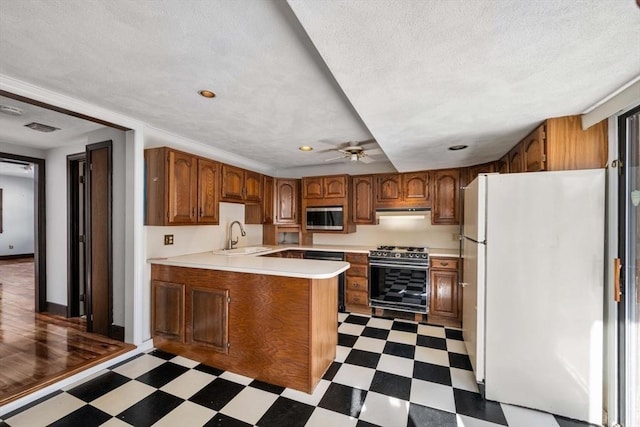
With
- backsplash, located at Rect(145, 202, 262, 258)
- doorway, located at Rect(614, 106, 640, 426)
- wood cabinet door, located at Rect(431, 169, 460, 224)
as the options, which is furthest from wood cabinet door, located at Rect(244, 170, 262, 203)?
doorway, located at Rect(614, 106, 640, 426)

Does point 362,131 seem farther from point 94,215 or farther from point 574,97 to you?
point 94,215

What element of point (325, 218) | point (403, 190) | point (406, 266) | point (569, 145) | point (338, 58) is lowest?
point (406, 266)

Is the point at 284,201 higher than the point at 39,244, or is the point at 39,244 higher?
the point at 284,201

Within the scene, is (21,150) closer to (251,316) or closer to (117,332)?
(117,332)

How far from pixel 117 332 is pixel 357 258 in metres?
2.97

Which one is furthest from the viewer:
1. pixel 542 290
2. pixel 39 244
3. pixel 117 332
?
pixel 39 244

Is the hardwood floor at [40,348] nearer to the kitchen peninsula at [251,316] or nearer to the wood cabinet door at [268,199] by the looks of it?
the kitchen peninsula at [251,316]

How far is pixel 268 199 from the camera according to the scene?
4.29 meters

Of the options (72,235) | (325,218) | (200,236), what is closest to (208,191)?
(200,236)

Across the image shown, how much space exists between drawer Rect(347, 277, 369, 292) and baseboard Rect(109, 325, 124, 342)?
2759 millimetres

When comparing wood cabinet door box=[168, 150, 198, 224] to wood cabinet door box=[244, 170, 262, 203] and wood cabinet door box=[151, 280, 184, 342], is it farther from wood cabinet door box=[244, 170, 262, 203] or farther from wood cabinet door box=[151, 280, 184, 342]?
wood cabinet door box=[244, 170, 262, 203]

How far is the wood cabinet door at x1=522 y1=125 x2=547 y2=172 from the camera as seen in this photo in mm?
2047

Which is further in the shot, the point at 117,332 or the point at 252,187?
the point at 252,187

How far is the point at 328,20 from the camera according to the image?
1039 mm
